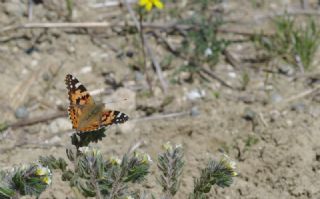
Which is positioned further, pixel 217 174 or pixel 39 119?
pixel 39 119

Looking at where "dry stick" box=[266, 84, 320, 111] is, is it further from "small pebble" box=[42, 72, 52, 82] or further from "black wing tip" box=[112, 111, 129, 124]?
"small pebble" box=[42, 72, 52, 82]

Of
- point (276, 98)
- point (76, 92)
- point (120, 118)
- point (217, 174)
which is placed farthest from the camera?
point (276, 98)

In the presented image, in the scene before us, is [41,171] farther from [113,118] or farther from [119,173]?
[113,118]

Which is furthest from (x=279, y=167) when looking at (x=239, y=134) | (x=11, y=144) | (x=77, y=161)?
(x=11, y=144)

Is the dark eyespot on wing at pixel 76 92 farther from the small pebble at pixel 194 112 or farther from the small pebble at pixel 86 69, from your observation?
the small pebble at pixel 86 69

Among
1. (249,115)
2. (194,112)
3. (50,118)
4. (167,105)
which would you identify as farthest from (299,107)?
(50,118)

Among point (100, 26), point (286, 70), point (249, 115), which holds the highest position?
point (100, 26)

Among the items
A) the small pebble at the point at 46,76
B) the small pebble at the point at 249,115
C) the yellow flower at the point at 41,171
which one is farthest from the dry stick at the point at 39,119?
the yellow flower at the point at 41,171
